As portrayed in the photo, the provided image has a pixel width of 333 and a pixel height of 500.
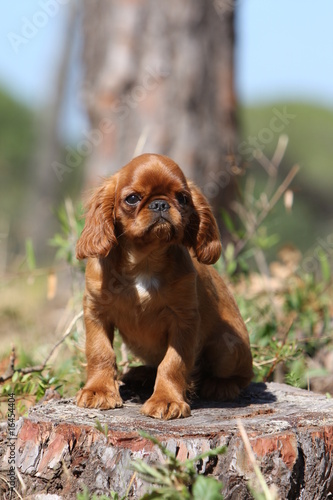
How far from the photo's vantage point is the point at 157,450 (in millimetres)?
3461

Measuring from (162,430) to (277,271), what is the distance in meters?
4.17

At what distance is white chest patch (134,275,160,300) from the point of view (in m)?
4.18

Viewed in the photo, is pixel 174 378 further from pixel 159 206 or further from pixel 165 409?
pixel 159 206

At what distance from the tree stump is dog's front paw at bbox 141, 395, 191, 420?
6 cm

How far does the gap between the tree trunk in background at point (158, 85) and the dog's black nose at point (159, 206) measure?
4.63 m

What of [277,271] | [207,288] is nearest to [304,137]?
[277,271]

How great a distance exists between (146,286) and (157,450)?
3.44 ft

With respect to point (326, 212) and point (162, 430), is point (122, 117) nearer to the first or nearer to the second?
point (162, 430)
